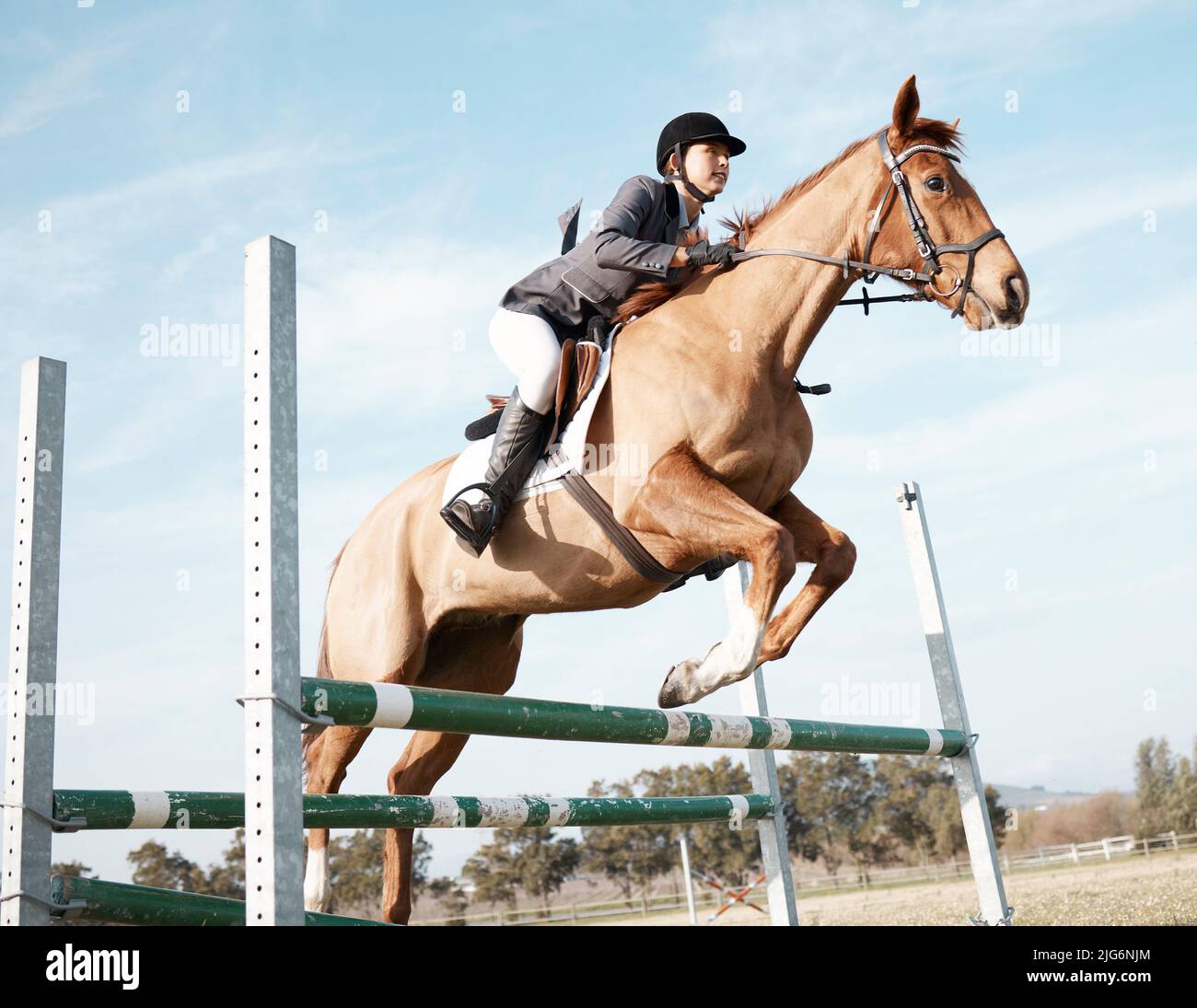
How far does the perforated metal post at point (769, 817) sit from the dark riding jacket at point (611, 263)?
1.27 metres

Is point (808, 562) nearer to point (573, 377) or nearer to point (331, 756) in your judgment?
point (573, 377)

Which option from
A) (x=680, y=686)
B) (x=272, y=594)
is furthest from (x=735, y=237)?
(x=272, y=594)

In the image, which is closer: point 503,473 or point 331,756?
point 503,473

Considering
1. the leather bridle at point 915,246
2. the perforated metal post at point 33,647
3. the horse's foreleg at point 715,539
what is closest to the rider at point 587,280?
the leather bridle at point 915,246

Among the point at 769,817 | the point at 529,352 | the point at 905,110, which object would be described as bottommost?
the point at 769,817

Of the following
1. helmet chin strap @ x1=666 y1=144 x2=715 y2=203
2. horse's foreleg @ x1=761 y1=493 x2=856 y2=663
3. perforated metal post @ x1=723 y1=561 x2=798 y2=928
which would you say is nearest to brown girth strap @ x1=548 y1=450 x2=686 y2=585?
horse's foreleg @ x1=761 y1=493 x2=856 y2=663

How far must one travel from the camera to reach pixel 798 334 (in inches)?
149

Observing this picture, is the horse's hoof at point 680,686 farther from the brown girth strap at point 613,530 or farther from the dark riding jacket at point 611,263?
the dark riding jacket at point 611,263

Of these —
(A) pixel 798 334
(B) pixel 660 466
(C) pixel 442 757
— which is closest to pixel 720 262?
(A) pixel 798 334

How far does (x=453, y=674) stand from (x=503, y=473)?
4.02 feet

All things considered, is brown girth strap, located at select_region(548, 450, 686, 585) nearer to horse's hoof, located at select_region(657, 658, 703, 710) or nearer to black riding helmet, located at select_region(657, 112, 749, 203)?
horse's hoof, located at select_region(657, 658, 703, 710)

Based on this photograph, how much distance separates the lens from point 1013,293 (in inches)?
135

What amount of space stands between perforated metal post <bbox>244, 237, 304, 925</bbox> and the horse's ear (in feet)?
7.55

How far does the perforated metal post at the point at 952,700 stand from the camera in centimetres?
469
